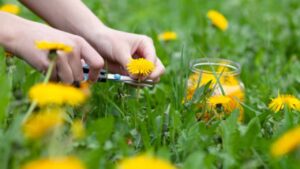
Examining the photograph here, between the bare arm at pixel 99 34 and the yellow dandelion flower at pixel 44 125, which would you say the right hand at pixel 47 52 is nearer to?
the bare arm at pixel 99 34

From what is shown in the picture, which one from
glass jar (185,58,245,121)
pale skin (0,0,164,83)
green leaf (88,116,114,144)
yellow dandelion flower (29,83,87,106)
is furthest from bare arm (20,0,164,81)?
yellow dandelion flower (29,83,87,106)

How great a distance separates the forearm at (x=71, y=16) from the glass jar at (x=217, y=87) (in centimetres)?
29

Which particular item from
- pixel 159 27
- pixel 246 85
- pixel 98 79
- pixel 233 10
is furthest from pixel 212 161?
pixel 233 10

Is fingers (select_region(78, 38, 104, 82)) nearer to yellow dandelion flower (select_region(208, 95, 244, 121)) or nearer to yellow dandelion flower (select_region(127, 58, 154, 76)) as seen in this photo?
yellow dandelion flower (select_region(127, 58, 154, 76))

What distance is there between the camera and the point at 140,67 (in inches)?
57.1

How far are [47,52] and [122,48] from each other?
0.27 m

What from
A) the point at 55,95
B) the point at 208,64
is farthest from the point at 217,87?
the point at 55,95

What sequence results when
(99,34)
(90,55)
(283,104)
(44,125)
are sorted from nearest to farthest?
1. (44,125)
2. (90,55)
3. (283,104)
4. (99,34)

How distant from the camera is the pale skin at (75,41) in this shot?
4.34ft

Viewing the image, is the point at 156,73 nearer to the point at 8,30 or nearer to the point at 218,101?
the point at 218,101

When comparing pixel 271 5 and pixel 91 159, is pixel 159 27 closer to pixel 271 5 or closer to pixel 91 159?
pixel 271 5

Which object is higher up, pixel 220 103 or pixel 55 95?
pixel 55 95

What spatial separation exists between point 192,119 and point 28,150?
1.66 ft

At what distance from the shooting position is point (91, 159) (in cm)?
108
